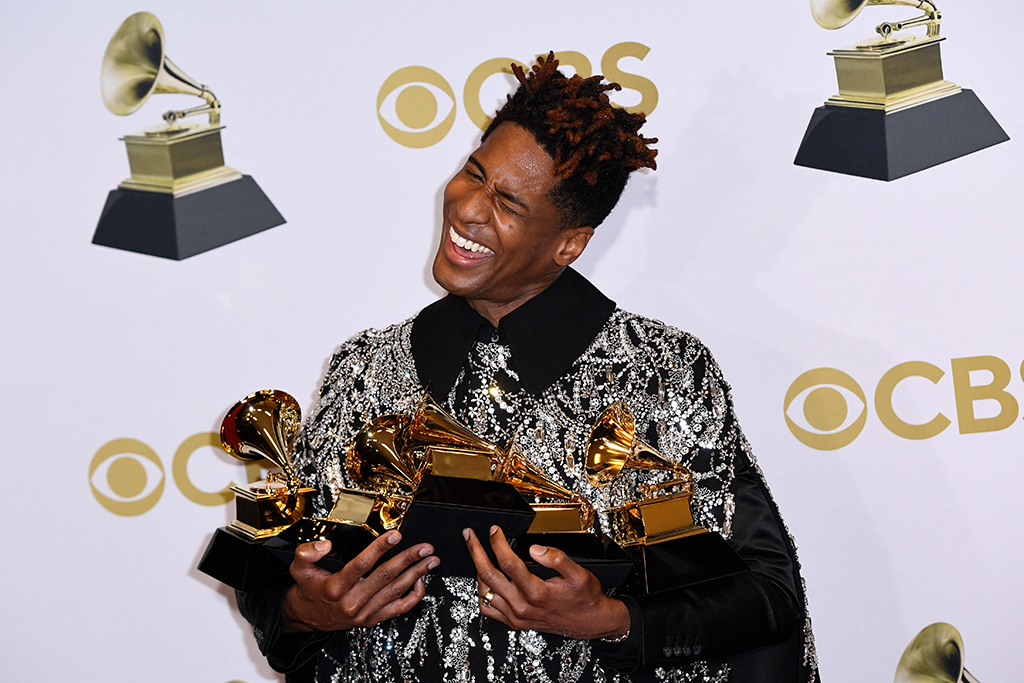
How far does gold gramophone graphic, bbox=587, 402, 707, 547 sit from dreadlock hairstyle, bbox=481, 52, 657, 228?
0.33 m

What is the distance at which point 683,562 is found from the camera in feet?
4.06

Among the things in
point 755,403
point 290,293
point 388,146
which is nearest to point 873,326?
point 755,403

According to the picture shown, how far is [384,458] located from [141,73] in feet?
3.59

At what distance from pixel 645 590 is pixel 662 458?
0.17 meters

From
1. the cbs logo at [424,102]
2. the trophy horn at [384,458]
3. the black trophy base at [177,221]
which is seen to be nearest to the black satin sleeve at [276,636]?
the trophy horn at [384,458]

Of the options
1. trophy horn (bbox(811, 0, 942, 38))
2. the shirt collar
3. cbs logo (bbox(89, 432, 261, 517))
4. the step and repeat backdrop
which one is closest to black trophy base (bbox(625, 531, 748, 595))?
the shirt collar

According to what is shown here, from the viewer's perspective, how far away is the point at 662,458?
122 centimetres

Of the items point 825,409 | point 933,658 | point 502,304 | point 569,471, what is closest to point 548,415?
point 569,471

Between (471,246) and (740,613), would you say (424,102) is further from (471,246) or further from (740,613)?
(740,613)

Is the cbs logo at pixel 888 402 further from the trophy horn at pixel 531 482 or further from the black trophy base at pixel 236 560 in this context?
the black trophy base at pixel 236 560

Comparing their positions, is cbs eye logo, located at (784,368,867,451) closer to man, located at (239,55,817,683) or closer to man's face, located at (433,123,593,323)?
man, located at (239,55,817,683)

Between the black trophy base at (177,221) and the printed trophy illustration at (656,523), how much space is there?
948 mm

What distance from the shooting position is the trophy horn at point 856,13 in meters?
1.84

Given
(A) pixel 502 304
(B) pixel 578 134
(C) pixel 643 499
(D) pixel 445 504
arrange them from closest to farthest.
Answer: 1. (D) pixel 445 504
2. (C) pixel 643 499
3. (B) pixel 578 134
4. (A) pixel 502 304
